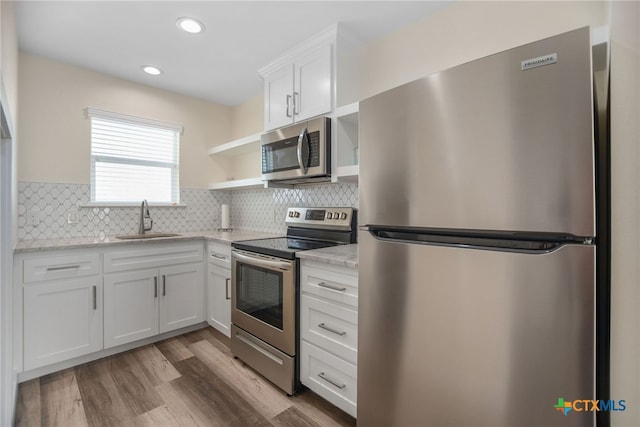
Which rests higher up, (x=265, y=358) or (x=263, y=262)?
(x=263, y=262)

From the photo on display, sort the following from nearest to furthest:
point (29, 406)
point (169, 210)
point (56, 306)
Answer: point (29, 406) < point (56, 306) < point (169, 210)

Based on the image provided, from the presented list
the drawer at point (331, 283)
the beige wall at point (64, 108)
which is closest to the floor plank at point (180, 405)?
the drawer at point (331, 283)

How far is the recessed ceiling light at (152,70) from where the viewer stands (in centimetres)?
265

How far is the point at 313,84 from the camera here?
2207mm

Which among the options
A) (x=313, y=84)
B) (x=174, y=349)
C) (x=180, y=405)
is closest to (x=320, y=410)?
(x=180, y=405)

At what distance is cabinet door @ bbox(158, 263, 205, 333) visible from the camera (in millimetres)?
2602

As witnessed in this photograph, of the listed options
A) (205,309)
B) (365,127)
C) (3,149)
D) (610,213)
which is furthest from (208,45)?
(610,213)

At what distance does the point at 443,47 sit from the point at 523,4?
0.42 metres

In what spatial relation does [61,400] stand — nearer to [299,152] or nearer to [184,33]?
[299,152]

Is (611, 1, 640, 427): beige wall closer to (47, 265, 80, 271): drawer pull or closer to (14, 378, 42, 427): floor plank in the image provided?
(14, 378, 42, 427): floor plank

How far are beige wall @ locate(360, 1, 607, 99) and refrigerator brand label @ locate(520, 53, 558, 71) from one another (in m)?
0.91

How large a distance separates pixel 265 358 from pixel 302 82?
80.1 inches

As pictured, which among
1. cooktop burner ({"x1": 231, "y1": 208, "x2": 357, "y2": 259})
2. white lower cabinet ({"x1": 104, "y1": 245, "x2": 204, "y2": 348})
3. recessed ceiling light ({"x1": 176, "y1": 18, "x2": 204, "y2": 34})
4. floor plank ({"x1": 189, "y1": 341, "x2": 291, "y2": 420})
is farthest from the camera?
white lower cabinet ({"x1": 104, "y1": 245, "x2": 204, "y2": 348})

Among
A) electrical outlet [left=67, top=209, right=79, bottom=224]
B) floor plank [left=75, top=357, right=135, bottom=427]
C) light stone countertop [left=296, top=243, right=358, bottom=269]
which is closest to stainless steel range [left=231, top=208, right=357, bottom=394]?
light stone countertop [left=296, top=243, right=358, bottom=269]
